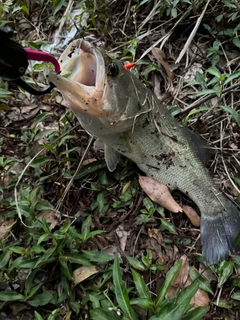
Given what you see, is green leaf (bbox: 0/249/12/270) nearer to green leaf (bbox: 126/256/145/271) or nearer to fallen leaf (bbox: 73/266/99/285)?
fallen leaf (bbox: 73/266/99/285)

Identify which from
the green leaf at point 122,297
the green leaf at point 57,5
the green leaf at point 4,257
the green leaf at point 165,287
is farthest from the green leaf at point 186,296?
the green leaf at point 57,5

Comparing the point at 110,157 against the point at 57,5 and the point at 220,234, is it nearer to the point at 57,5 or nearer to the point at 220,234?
the point at 220,234

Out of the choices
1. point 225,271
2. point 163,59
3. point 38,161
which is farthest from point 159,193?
point 163,59

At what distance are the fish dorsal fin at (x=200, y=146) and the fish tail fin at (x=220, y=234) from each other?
1.50 feet

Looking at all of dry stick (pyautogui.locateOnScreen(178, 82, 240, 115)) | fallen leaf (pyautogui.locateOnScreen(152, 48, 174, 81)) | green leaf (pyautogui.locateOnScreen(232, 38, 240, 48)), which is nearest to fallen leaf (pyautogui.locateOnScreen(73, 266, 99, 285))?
dry stick (pyautogui.locateOnScreen(178, 82, 240, 115))

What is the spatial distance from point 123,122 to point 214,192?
0.85 meters

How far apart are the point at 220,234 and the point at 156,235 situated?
46 centimetres

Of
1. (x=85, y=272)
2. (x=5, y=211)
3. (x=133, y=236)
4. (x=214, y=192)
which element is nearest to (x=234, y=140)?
(x=214, y=192)

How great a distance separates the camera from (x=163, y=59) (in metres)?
3.98

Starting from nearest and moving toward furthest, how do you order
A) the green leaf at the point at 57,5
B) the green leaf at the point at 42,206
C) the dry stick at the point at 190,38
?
the green leaf at the point at 42,206
the dry stick at the point at 190,38
the green leaf at the point at 57,5

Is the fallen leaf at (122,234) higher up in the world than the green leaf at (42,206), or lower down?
lower down

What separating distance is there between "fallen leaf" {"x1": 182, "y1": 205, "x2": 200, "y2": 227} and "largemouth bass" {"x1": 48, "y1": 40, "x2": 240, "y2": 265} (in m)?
0.08

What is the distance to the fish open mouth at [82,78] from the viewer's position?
2400 mm

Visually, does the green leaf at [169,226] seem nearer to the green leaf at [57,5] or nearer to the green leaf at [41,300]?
the green leaf at [41,300]
